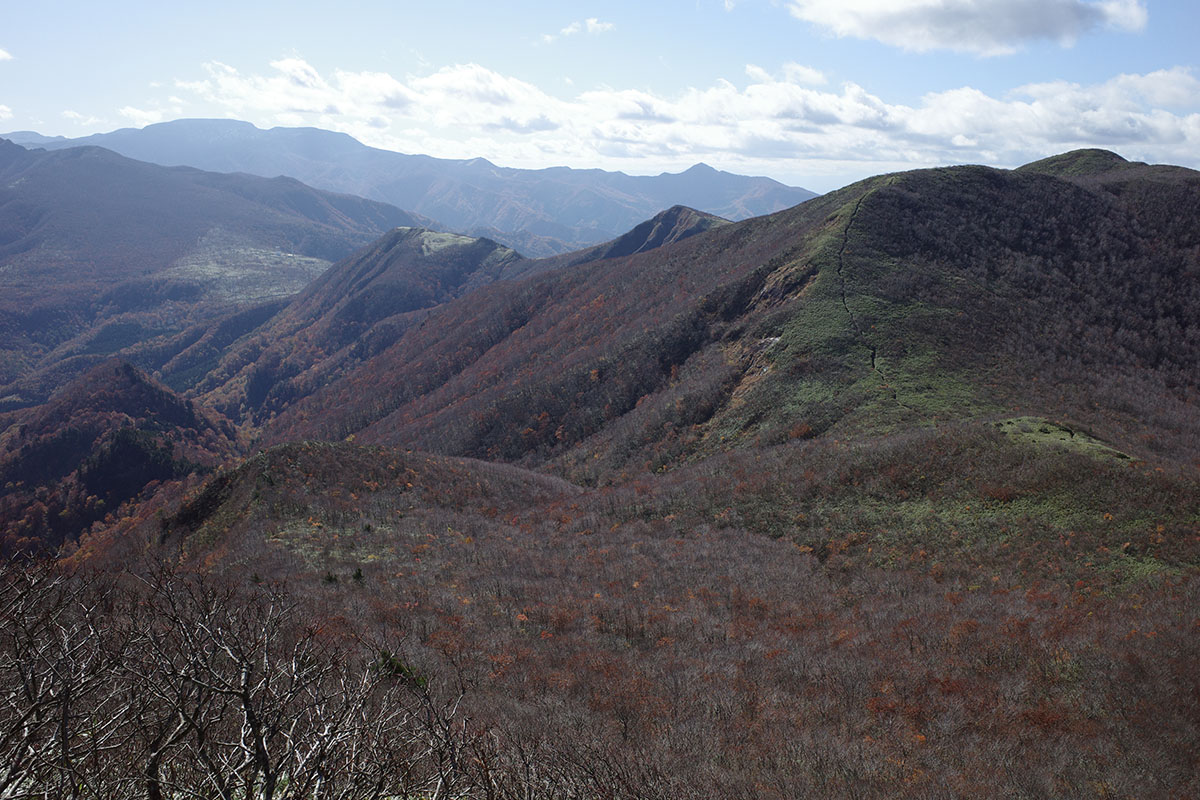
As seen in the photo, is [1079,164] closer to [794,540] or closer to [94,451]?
[794,540]

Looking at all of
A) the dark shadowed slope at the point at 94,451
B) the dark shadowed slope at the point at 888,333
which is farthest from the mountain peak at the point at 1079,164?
the dark shadowed slope at the point at 94,451

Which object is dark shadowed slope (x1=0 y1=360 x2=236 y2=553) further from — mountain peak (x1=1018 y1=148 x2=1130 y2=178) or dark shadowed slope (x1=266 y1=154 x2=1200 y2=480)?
mountain peak (x1=1018 y1=148 x2=1130 y2=178)

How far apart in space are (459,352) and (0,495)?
82205mm

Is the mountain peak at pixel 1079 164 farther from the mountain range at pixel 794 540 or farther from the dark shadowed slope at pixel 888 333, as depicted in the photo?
the dark shadowed slope at pixel 888 333

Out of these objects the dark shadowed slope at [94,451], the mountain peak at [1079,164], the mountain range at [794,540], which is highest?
the mountain peak at [1079,164]

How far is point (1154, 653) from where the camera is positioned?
44.0 ft

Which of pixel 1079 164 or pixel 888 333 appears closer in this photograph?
pixel 888 333

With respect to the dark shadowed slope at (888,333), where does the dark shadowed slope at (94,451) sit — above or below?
below

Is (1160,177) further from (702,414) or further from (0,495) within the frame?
(0,495)

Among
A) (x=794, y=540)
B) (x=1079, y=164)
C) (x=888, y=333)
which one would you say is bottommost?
(x=794, y=540)

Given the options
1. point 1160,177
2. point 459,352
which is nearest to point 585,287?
point 459,352

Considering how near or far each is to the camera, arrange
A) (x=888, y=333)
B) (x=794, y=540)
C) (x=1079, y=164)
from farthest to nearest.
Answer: (x=1079, y=164) < (x=888, y=333) < (x=794, y=540)

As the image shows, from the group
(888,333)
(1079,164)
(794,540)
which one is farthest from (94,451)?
(1079,164)

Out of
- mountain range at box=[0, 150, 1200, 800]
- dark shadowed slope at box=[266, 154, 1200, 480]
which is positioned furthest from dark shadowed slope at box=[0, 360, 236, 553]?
dark shadowed slope at box=[266, 154, 1200, 480]
